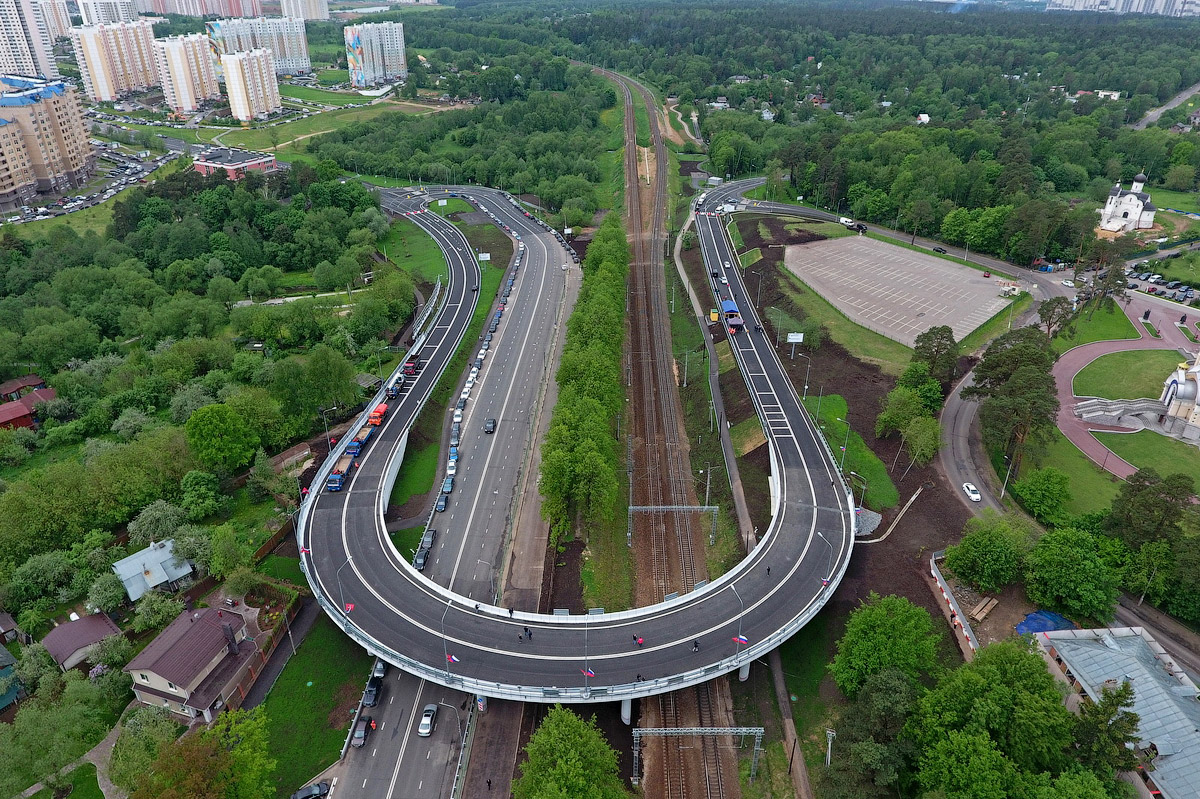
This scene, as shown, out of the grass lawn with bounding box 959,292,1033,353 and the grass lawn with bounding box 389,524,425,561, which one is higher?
the grass lawn with bounding box 959,292,1033,353

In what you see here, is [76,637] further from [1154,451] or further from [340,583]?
[1154,451]

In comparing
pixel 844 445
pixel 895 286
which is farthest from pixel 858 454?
pixel 895 286

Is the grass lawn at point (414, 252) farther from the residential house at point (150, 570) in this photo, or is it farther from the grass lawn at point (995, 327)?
the grass lawn at point (995, 327)

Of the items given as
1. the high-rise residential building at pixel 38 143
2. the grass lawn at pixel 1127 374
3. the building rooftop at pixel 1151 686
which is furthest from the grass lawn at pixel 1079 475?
the high-rise residential building at pixel 38 143

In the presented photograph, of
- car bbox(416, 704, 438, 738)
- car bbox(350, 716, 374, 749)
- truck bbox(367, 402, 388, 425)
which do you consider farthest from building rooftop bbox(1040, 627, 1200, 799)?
truck bbox(367, 402, 388, 425)

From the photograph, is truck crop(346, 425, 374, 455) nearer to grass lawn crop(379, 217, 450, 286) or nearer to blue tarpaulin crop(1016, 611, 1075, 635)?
grass lawn crop(379, 217, 450, 286)

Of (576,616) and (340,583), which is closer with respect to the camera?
(576,616)

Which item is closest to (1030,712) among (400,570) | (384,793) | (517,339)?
(384,793)
